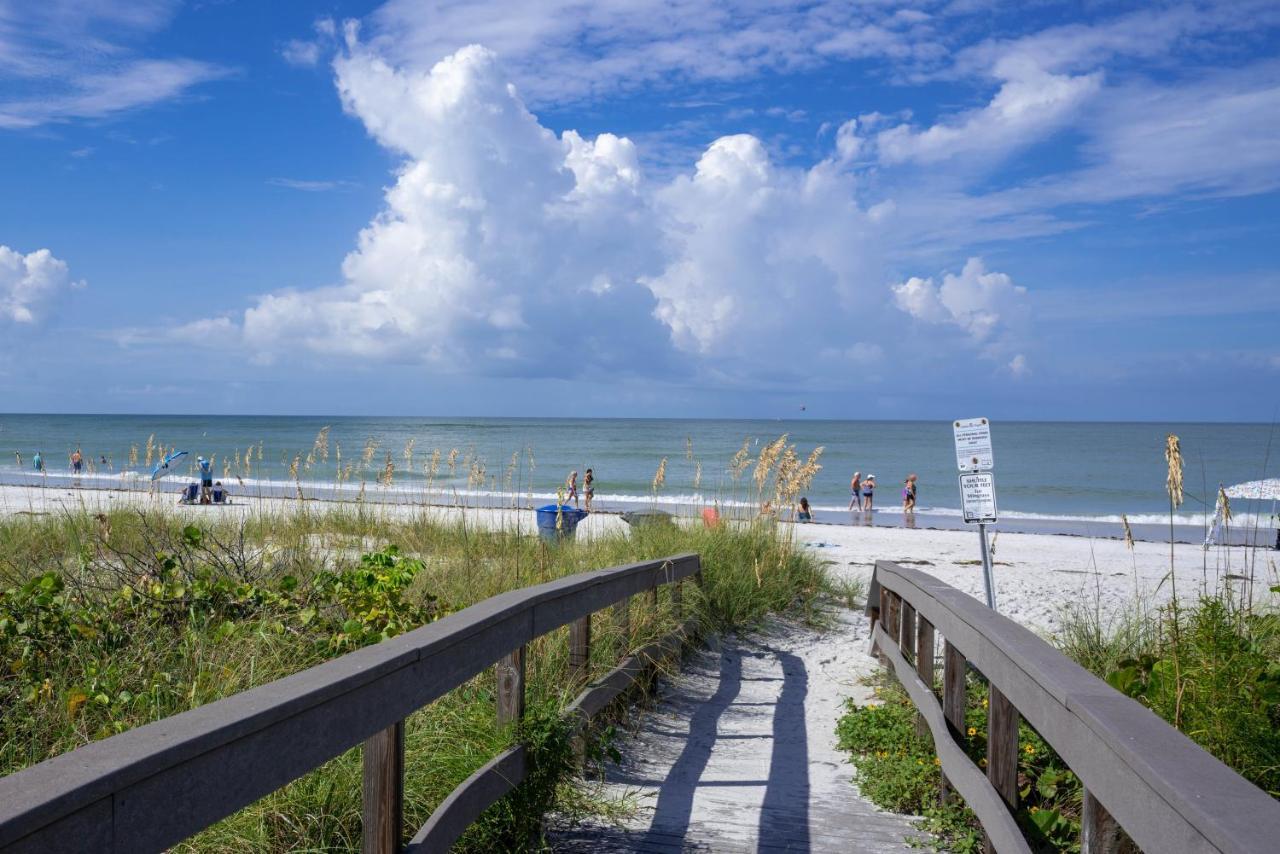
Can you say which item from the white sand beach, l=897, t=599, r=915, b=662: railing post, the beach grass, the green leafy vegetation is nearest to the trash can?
the white sand beach

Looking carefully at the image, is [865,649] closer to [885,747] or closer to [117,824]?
[885,747]

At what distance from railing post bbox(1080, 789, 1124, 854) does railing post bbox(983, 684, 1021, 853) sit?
790mm

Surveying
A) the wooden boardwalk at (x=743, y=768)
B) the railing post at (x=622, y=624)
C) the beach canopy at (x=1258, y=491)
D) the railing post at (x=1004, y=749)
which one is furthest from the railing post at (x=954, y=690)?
the beach canopy at (x=1258, y=491)

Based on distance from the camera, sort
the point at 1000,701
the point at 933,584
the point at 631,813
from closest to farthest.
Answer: the point at 1000,701, the point at 631,813, the point at 933,584

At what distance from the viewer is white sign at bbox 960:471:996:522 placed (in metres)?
8.14

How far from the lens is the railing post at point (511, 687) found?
383 cm

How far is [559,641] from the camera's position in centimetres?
541

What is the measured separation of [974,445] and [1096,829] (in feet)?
19.7

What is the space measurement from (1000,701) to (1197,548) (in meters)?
20.5

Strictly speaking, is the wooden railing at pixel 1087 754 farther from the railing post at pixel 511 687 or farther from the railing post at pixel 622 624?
the railing post at pixel 622 624

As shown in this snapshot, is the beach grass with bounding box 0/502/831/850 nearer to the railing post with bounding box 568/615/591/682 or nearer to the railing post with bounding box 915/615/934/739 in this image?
the railing post with bounding box 568/615/591/682

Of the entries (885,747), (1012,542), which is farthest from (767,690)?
(1012,542)

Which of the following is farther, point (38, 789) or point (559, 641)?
point (559, 641)

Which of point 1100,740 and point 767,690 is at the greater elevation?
point 1100,740
